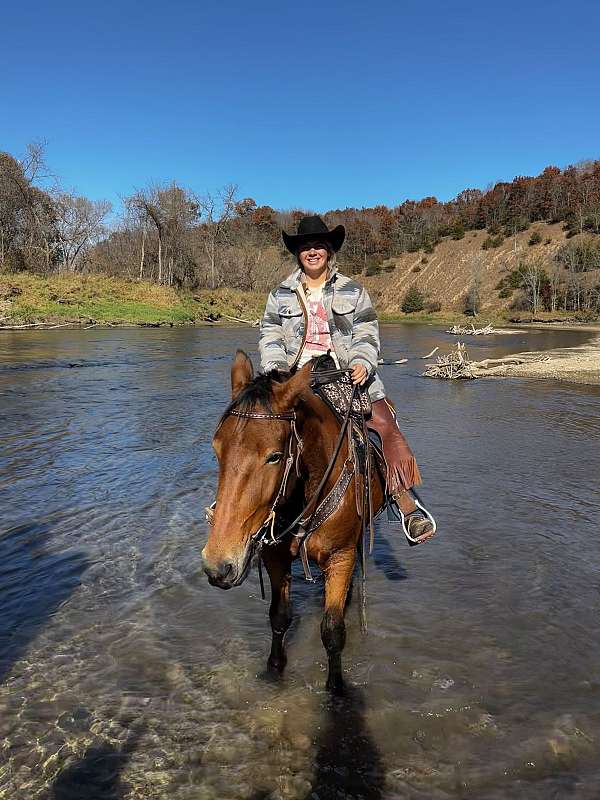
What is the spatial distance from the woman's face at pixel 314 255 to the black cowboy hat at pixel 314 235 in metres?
0.04

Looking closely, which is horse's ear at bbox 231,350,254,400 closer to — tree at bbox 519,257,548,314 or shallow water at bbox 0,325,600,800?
shallow water at bbox 0,325,600,800

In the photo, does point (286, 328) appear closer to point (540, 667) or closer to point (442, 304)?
point (540, 667)

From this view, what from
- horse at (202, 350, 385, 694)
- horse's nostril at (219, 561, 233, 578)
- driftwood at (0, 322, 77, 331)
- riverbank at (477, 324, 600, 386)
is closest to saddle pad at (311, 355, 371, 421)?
horse at (202, 350, 385, 694)

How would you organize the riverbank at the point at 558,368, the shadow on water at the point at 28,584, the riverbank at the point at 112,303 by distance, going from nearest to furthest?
1. the shadow on water at the point at 28,584
2. the riverbank at the point at 558,368
3. the riverbank at the point at 112,303

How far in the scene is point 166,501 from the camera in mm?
8203

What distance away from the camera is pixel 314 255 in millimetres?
4336

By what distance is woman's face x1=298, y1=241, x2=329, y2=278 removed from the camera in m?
4.33

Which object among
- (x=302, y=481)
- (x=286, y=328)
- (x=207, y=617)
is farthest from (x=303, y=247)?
(x=207, y=617)

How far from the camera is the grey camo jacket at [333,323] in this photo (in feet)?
13.8

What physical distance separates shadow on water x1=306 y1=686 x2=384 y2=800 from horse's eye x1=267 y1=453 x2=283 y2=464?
201 centimetres

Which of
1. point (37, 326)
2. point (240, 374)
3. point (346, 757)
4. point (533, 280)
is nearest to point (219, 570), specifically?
point (240, 374)

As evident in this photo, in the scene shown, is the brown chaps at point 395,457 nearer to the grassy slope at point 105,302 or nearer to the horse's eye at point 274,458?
the horse's eye at point 274,458

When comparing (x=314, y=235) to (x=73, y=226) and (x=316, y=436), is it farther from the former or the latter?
(x=73, y=226)

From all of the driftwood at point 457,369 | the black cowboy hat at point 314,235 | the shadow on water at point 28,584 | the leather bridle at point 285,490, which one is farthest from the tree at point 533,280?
the leather bridle at point 285,490
